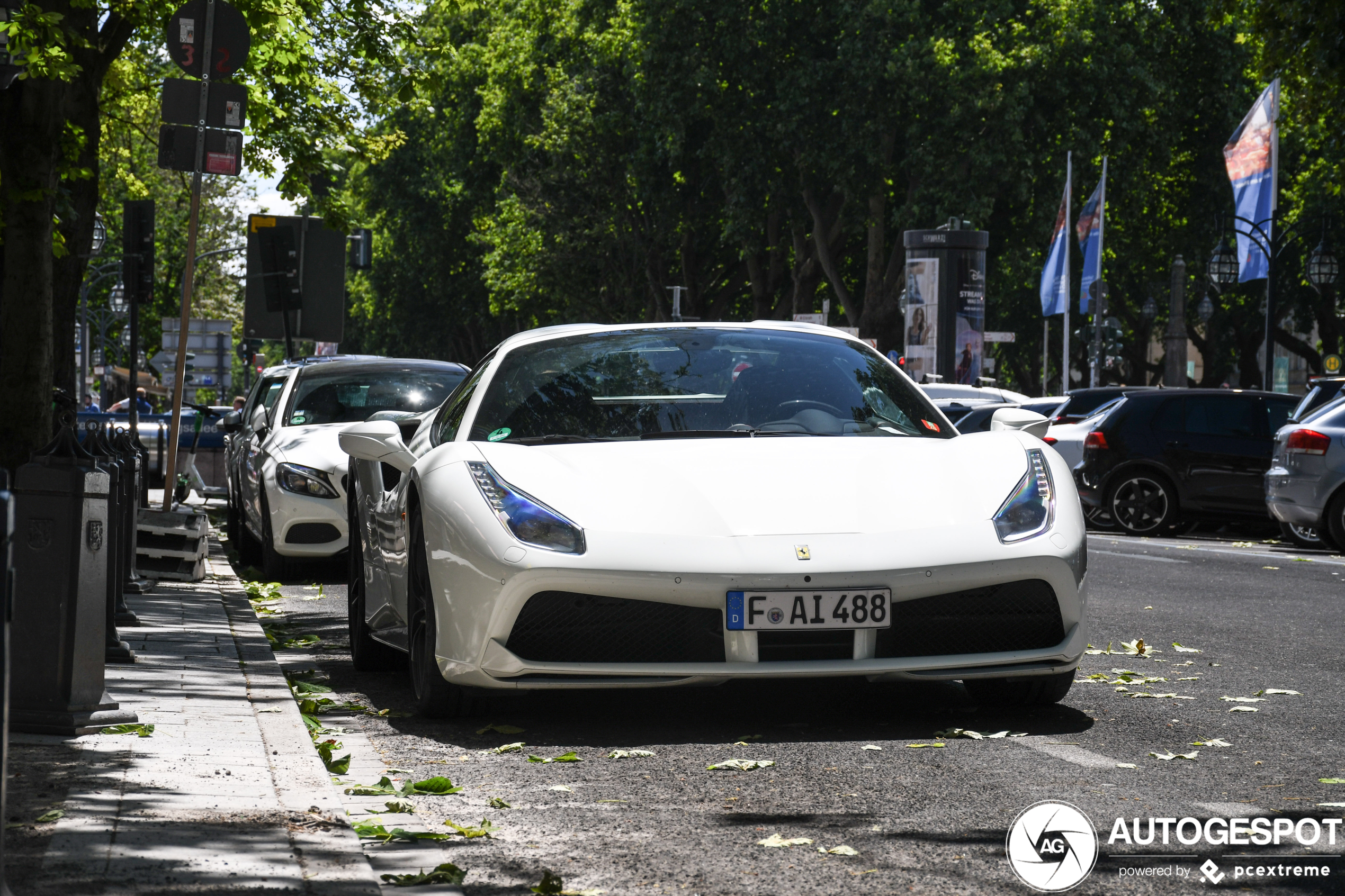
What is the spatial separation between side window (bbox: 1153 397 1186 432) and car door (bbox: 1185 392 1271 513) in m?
0.07

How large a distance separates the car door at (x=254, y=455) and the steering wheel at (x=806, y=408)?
6705 millimetres

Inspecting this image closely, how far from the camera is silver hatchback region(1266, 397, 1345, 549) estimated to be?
1625 cm

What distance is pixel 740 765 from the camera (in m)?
5.40

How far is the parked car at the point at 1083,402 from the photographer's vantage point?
23.0m

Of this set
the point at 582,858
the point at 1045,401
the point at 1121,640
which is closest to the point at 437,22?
the point at 1045,401

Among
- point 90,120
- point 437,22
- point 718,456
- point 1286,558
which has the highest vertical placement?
point 437,22

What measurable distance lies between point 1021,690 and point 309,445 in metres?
7.24

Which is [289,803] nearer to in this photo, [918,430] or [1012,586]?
[1012,586]

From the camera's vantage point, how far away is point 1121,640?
8.98 meters

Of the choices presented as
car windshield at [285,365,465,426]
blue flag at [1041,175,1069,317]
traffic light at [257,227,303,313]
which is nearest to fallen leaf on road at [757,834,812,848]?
car windshield at [285,365,465,426]

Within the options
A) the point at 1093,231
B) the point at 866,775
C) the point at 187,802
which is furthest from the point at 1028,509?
the point at 1093,231

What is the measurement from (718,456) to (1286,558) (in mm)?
10473

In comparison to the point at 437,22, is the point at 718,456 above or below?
below

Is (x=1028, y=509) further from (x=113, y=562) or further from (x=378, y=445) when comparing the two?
(x=113, y=562)
